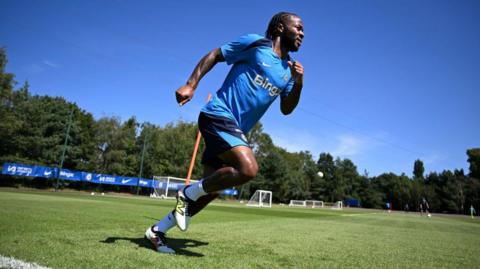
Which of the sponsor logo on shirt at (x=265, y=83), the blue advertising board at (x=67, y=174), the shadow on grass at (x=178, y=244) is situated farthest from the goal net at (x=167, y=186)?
the sponsor logo on shirt at (x=265, y=83)

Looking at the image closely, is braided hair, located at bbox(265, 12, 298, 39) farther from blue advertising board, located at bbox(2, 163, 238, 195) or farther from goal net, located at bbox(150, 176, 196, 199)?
goal net, located at bbox(150, 176, 196, 199)

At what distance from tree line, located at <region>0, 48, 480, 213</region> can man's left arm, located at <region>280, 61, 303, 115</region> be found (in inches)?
1620

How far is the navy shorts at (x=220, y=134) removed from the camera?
→ 296cm

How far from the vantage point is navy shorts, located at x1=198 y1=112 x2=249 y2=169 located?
9.71ft

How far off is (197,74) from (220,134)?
669mm

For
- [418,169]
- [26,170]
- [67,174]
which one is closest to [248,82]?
[26,170]

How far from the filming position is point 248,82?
318 centimetres

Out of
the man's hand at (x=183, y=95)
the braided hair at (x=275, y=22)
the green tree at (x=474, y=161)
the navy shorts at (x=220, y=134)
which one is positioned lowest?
the navy shorts at (x=220, y=134)

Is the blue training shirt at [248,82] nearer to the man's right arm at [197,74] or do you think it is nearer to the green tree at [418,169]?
the man's right arm at [197,74]

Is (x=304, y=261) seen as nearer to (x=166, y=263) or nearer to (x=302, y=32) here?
(x=166, y=263)

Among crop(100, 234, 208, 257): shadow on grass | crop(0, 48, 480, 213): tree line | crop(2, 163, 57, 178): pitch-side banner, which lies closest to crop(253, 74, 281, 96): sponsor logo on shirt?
crop(100, 234, 208, 257): shadow on grass

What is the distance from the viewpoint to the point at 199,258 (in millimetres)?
2879

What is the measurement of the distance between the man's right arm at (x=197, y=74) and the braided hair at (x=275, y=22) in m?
0.66

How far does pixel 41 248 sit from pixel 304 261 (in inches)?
90.5
